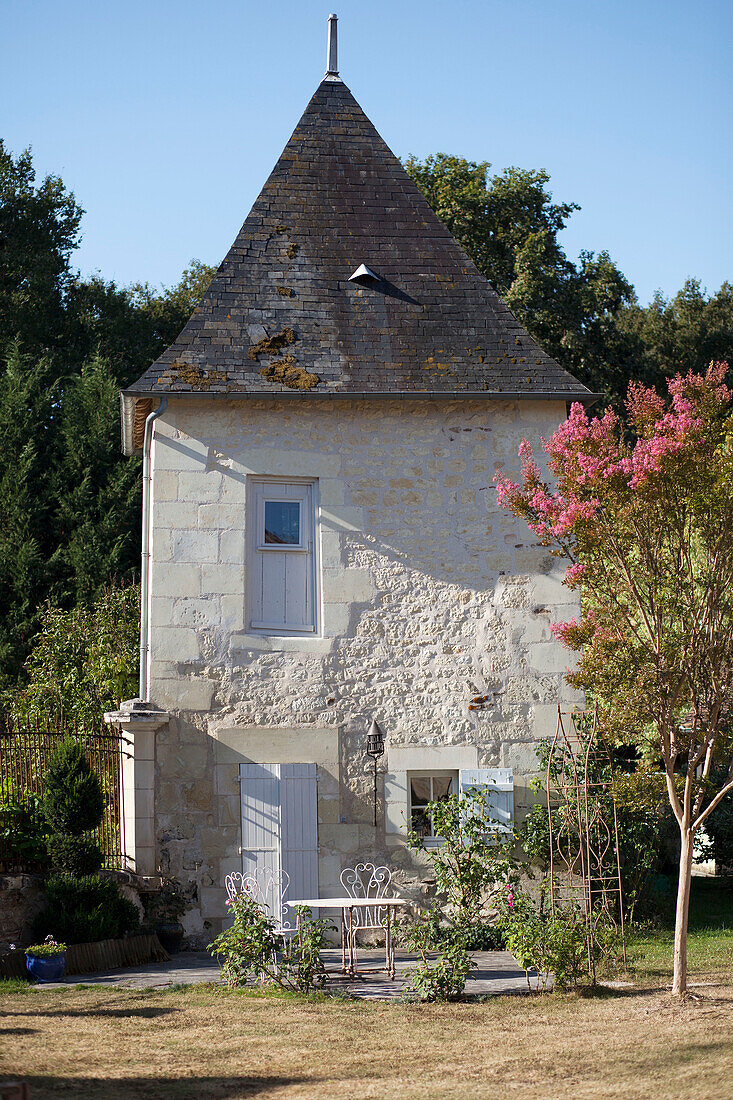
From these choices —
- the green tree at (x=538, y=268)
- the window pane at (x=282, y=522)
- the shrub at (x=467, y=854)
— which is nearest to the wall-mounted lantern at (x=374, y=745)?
the shrub at (x=467, y=854)

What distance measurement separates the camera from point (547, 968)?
695cm

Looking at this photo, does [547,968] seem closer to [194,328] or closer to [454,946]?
[454,946]

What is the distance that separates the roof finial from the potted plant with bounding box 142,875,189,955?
28.2 feet

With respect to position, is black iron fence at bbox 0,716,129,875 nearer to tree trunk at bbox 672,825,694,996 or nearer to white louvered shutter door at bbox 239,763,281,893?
white louvered shutter door at bbox 239,763,281,893

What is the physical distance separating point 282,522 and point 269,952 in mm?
4088

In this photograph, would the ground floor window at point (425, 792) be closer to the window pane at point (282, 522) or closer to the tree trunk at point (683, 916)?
the window pane at point (282, 522)

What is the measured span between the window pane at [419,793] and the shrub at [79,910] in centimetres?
270

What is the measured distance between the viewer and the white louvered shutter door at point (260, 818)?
9.31 m

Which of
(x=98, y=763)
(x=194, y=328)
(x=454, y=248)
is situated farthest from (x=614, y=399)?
(x=98, y=763)

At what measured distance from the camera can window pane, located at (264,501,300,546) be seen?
1011 cm

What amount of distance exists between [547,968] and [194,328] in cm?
644

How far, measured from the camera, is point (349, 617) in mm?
9891

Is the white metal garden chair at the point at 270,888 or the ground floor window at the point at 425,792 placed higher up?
the ground floor window at the point at 425,792

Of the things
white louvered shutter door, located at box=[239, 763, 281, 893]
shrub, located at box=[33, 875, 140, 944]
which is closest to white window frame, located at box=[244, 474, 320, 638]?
white louvered shutter door, located at box=[239, 763, 281, 893]
